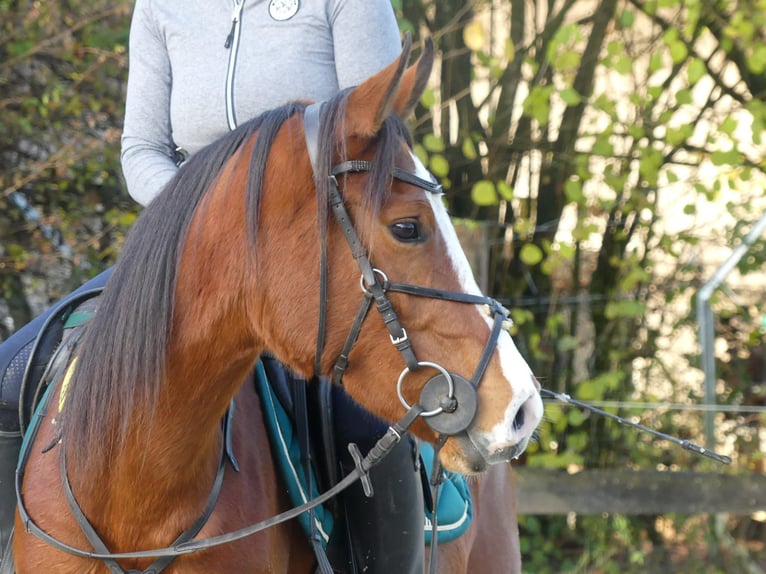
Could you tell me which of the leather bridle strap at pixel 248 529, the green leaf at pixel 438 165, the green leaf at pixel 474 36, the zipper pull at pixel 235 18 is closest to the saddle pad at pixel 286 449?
the leather bridle strap at pixel 248 529

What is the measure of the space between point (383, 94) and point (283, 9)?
74 centimetres

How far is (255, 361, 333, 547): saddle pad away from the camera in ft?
7.21

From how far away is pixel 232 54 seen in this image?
7.27ft

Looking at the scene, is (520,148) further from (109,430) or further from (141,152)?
(109,430)

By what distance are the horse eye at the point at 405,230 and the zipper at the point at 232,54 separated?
0.67 meters

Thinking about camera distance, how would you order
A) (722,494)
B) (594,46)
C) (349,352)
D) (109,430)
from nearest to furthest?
1. (349,352)
2. (109,430)
3. (722,494)
4. (594,46)

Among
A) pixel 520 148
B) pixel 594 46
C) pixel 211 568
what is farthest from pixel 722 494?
pixel 211 568

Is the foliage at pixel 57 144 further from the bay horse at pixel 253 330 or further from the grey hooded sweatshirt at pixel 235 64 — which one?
the bay horse at pixel 253 330

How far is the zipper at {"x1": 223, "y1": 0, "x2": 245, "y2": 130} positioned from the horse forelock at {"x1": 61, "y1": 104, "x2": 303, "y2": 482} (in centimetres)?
32

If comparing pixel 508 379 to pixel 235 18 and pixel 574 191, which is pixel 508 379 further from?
pixel 574 191

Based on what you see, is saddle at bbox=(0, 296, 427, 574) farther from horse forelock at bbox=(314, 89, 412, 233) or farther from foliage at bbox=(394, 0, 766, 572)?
foliage at bbox=(394, 0, 766, 572)

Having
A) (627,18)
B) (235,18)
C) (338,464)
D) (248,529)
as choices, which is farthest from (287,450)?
(627,18)

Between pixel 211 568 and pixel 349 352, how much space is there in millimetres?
596

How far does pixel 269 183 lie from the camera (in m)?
1.77
